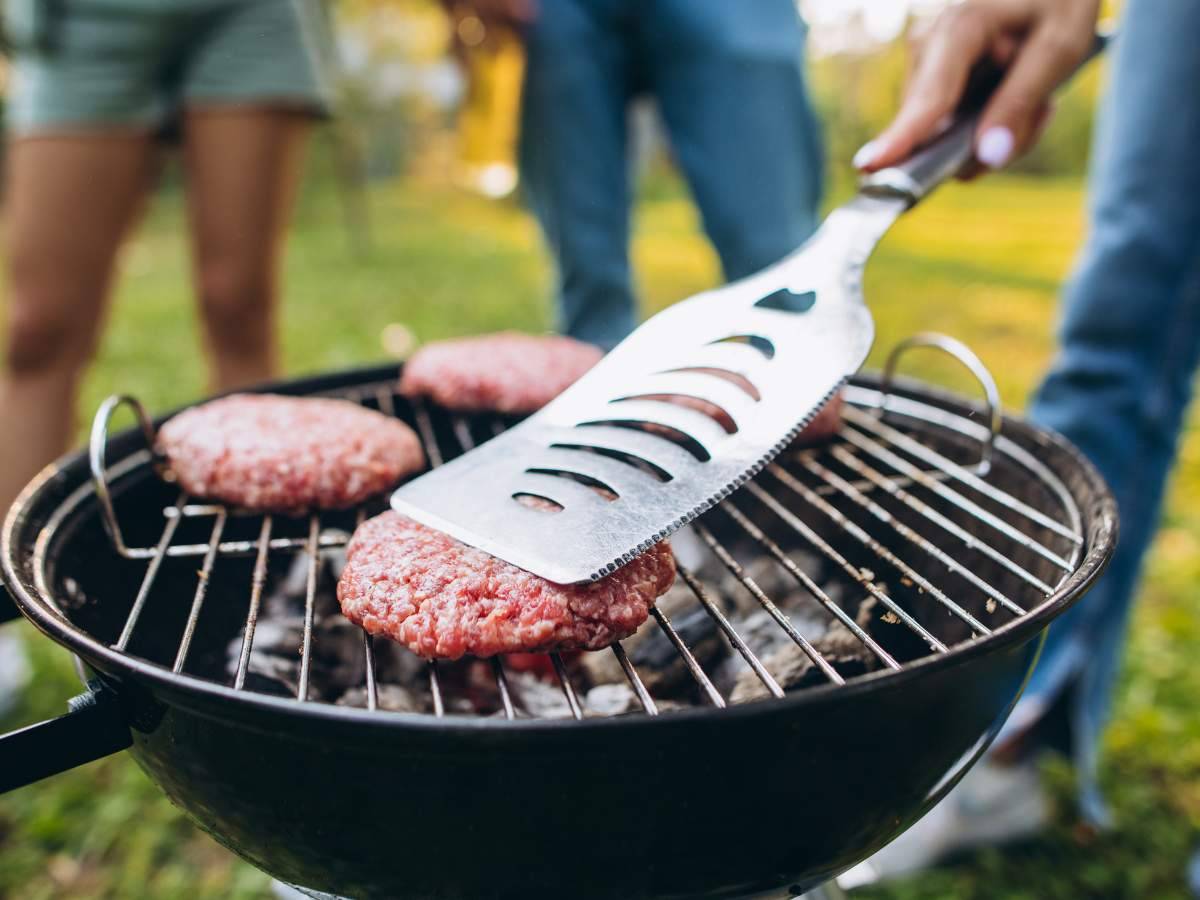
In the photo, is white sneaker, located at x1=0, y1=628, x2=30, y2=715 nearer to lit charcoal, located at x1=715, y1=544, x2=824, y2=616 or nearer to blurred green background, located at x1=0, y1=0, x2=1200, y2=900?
blurred green background, located at x1=0, y1=0, x2=1200, y2=900

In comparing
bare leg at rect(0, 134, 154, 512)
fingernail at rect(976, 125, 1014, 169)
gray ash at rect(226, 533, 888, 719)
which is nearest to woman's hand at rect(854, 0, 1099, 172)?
fingernail at rect(976, 125, 1014, 169)

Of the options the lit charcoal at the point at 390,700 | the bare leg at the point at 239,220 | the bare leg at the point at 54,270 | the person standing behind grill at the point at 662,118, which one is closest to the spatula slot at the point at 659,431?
the lit charcoal at the point at 390,700

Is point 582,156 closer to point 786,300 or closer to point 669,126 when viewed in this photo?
point 669,126

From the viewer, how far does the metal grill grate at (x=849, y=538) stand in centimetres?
126

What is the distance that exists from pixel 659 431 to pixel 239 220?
5.10 ft

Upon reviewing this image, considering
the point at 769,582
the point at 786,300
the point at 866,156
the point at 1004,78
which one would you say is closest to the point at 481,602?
the point at 769,582

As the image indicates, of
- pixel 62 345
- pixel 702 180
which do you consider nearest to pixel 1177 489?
pixel 702 180

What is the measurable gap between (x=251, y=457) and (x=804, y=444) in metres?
1.00

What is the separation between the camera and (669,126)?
288 cm

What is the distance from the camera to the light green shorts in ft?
8.02

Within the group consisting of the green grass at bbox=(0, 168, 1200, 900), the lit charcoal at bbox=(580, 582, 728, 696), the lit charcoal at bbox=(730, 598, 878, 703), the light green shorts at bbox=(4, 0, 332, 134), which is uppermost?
the light green shorts at bbox=(4, 0, 332, 134)

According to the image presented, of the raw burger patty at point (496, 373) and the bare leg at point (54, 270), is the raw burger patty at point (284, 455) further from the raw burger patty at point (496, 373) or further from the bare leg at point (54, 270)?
the bare leg at point (54, 270)

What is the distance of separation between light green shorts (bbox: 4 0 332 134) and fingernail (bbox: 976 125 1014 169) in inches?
75.6

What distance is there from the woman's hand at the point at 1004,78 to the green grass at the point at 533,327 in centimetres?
165
